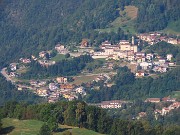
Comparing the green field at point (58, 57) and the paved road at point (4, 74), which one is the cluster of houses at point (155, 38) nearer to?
the green field at point (58, 57)

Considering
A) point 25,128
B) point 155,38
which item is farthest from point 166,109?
point 25,128

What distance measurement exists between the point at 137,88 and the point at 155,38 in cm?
1560

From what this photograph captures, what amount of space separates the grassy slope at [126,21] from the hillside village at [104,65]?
3.09 meters

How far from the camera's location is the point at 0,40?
10019 cm

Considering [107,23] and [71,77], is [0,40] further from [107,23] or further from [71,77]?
[71,77]

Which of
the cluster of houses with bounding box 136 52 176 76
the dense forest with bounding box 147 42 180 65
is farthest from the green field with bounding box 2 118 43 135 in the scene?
the dense forest with bounding box 147 42 180 65

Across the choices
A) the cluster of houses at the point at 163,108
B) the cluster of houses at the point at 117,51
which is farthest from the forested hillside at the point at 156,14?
the cluster of houses at the point at 163,108

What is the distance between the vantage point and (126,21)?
307ft

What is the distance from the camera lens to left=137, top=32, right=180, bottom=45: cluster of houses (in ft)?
281

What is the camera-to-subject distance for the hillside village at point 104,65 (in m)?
73.0

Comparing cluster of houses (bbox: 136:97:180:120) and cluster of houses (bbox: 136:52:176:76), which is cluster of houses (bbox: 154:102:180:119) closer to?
cluster of houses (bbox: 136:97:180:120)

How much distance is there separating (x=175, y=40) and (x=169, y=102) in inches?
784

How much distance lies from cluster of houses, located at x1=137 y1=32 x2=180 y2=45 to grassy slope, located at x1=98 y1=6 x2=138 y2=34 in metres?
2.43

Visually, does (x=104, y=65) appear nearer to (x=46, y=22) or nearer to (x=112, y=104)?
(x=112, y=104)
